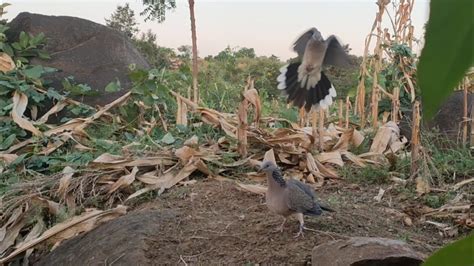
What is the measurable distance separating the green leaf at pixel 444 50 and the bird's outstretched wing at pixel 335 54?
7.08 ft

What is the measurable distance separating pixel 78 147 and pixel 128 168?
0.49m

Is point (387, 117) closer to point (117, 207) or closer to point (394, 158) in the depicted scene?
point (394, 158)

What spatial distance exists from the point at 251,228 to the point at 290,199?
22cm

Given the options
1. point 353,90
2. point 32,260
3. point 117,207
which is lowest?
point 32,260

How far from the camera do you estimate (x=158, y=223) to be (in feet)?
6.09

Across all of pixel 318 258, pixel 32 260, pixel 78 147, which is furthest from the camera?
pixel 78 147

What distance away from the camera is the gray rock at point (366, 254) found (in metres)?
1.35

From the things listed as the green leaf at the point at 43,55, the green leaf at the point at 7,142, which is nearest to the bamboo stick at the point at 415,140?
the green leaf at the point at 7,142

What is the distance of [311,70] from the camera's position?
2406mm

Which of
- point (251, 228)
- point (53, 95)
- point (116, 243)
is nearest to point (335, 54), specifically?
point (251, 228)

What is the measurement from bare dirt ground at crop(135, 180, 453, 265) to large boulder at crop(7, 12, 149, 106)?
6.67ft

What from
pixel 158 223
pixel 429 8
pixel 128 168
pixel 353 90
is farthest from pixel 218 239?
pixel 353 90

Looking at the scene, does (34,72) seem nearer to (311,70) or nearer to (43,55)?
(43,55)

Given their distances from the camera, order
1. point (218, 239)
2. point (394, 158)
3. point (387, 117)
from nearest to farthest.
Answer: point (218, 239)
point (394, 158)
point (387, 117)
